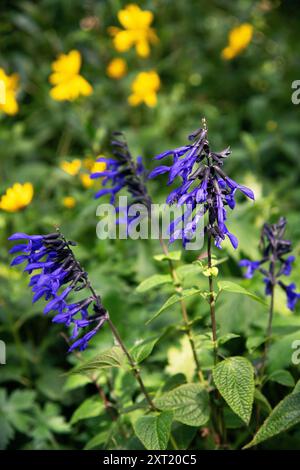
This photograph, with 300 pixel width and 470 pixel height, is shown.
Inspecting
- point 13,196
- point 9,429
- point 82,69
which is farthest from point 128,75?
point 9,429

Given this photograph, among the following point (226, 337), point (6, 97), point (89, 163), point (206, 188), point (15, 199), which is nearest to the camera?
point (206, 188)

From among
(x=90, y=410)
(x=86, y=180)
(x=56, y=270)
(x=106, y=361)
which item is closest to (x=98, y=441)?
(x=90, y=410)

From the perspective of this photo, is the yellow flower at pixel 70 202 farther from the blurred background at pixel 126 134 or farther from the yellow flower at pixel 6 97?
the yellow flower at pixel 6 97

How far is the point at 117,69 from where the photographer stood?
4.61 meters

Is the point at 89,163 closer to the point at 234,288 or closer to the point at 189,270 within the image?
the point at 189,270

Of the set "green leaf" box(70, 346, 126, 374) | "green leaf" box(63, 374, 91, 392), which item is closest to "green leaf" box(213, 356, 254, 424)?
"green leaf" box(70, 346, 126, 374)

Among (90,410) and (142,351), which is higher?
(142,351)

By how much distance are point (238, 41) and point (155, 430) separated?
3743 mm

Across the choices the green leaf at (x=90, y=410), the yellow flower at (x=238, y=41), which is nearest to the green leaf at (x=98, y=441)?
the green leaf at (x=90, y=410)

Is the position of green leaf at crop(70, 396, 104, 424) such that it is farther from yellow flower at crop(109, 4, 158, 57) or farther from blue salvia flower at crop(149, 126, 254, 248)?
yellow flower at crop(109, 4, 158, 57)

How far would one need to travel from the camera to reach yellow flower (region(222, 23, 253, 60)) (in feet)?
15.1

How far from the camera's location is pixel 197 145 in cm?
160

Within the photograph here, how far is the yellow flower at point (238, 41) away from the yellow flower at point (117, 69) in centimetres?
91

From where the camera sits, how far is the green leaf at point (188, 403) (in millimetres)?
1835
